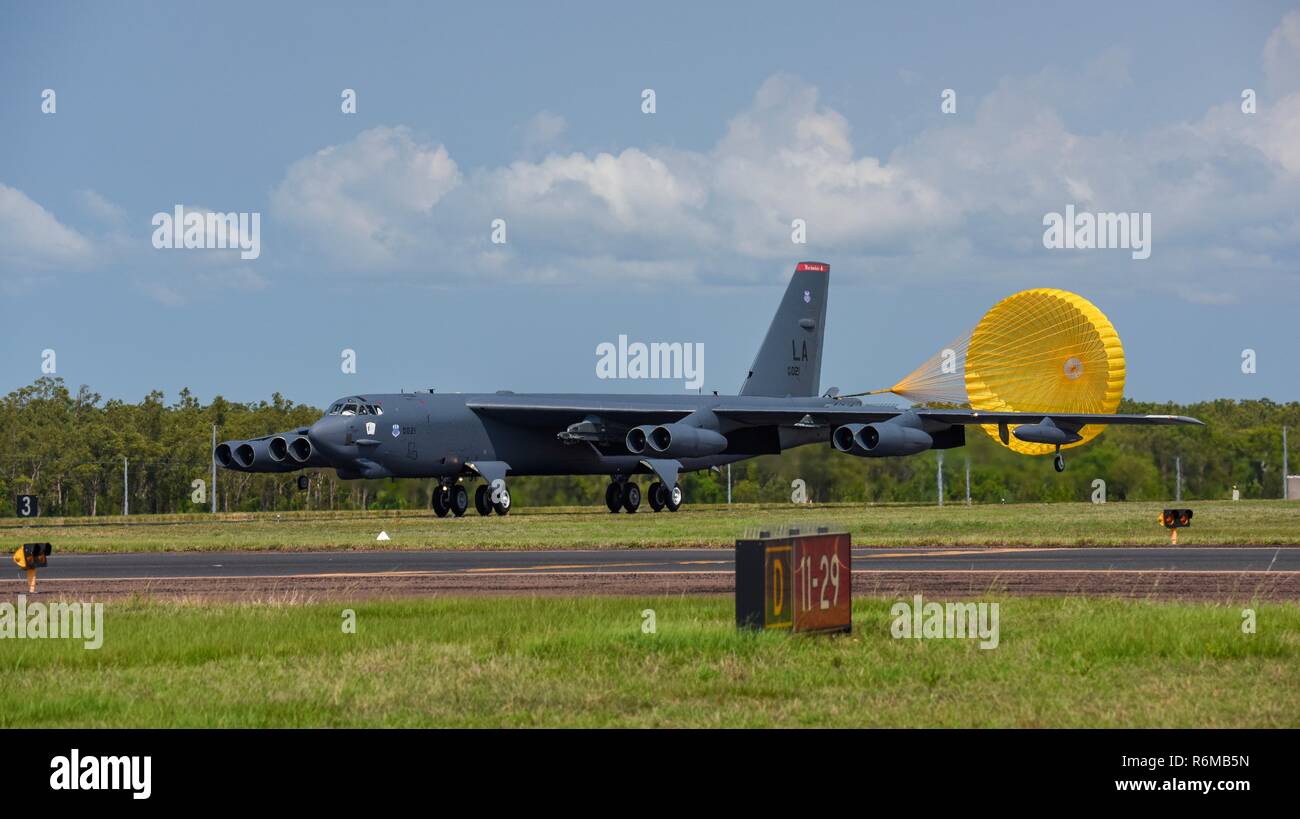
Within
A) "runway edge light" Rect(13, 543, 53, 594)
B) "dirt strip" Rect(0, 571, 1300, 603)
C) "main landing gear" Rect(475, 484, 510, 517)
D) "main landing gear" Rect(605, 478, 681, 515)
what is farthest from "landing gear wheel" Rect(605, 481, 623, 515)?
"runway edge light" Rect(13, 543, 53, 594)

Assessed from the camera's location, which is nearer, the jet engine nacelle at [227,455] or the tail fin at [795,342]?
the jet engine nacelle at [227,455]

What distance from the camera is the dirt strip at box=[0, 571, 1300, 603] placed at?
22.4m

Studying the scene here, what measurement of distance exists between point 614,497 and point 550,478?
1155 cm

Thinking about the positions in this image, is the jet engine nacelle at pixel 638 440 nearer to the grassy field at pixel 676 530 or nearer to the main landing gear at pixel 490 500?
the grassy field at pixel 676 530

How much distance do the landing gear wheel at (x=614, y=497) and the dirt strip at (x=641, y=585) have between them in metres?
28.8

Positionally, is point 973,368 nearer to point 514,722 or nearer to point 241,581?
point 241,581

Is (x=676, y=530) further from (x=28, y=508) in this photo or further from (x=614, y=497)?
(x=28, y=508)

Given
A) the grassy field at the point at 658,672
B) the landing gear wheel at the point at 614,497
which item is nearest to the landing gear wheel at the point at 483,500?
the landing gear wheel at the point at 614,497

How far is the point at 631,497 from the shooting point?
186 feet

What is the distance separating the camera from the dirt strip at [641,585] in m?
22.4

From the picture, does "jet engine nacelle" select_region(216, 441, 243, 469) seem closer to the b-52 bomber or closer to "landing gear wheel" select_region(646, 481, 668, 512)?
the b-52 bomber

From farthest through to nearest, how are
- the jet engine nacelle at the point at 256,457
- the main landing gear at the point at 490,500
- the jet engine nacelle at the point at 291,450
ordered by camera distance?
the main landing gear at the point at 490,500
the jet engine nacelle at the point at 256,457
the jet engine nacelle at the point at 291,450

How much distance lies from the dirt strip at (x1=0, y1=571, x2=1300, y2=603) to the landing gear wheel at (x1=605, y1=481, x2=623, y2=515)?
94.4 feet
